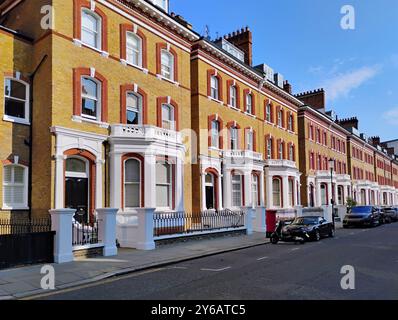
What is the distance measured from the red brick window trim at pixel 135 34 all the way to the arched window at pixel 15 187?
7166 millimetres

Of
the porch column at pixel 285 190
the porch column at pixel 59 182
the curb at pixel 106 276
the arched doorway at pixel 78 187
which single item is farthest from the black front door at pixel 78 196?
the porch column at pixel 285 190

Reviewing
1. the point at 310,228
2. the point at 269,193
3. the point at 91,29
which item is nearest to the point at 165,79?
the point at 91,29

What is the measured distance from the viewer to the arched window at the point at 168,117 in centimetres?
2117

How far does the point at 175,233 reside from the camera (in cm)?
1672

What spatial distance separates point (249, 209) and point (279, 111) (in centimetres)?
1578

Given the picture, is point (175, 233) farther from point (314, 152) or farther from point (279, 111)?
point (314, 152)

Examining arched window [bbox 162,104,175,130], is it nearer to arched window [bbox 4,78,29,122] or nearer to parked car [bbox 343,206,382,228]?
arched window [bbox 4,78,29,122]

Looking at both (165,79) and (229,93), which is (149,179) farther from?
(229,93)

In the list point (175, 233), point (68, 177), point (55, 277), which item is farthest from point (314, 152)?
point (55, 277)

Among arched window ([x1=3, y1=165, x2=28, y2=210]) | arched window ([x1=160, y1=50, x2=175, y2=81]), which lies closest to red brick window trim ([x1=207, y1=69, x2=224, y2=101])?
arched window ([x1=160, y1=50, x2=175, y2=81])

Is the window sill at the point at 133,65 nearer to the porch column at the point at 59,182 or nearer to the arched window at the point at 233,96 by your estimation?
the porch column at the point at 59,182

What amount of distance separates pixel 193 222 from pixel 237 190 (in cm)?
760

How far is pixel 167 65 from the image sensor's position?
2175 cm

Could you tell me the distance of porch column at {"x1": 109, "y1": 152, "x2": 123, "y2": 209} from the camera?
675 inches
